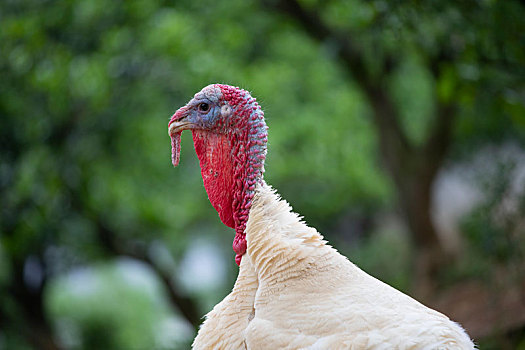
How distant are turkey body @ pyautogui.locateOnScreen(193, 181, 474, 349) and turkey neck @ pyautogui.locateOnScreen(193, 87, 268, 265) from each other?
0.06 m

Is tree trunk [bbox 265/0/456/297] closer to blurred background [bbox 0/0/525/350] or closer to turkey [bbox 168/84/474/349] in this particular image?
blurred background [bbox 0/0/525/350]

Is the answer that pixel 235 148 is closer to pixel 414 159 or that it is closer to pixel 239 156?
pixel 239 156

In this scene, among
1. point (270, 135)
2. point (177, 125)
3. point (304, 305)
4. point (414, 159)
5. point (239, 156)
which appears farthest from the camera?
point (270, 135)

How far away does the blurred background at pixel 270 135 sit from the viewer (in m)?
6.10

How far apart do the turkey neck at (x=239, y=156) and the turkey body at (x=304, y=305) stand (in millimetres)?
57

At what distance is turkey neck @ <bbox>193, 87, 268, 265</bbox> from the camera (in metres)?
2.60

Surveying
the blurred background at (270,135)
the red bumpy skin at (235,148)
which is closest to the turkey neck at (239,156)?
the red bumpy skin at (235,148)

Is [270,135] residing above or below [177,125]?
above

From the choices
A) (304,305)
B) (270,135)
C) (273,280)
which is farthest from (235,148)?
(270,135)

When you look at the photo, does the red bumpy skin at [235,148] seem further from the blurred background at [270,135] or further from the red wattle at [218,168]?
the blurred background at [270,135]

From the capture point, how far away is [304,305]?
237 cm

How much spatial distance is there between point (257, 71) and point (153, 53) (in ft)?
9.20

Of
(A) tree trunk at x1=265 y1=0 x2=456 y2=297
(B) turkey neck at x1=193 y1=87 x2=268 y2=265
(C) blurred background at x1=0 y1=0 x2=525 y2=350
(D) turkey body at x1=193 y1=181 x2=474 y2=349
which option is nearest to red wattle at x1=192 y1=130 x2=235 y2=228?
(B) turkey neck at x1=193 y1=87 x2=268 y2=265

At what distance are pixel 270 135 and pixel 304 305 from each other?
7245 mm
